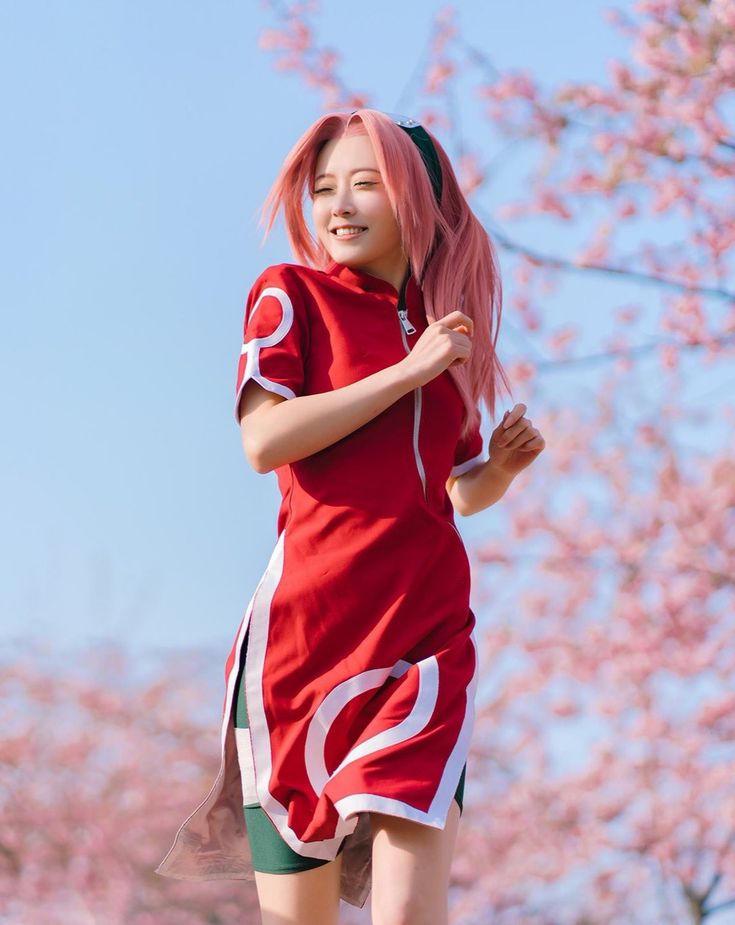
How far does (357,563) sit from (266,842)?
49 cm

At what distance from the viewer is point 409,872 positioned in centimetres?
196

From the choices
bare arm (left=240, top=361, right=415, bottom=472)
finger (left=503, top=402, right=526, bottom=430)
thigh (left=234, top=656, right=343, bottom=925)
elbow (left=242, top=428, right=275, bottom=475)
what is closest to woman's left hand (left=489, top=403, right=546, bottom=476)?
finger (left=503, top=402, right=526, bottom=430)

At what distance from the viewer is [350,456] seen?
215 centimetres

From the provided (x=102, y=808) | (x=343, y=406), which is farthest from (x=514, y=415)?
(x=102, y=808)

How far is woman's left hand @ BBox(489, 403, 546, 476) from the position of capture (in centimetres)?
239

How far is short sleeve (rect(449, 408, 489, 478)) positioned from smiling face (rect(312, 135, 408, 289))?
34 centimetres

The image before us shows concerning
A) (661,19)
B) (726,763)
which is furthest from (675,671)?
(661,19)

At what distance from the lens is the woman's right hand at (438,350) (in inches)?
79.4

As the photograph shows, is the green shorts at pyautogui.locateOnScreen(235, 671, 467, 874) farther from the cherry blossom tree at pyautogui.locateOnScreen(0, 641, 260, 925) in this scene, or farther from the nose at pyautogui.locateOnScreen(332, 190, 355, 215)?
the cherry blossom tree at pyautogui.locateOnScreen(0, 641, 260, 925)

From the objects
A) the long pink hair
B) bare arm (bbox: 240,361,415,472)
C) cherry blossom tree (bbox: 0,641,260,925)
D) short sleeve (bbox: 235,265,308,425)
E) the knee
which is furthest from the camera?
cherry blossom tree (bbox: 0,641,260,925)

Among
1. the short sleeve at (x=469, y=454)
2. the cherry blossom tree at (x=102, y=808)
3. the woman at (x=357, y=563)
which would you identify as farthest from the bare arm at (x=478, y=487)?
the cherry blossom tree at (x=102, y=808)

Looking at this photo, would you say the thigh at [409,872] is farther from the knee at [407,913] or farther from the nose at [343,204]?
the nose at [343,204]

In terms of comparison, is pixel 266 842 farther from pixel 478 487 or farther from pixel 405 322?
pixel 405 322

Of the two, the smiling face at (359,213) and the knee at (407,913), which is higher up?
the smiling face at (359,213)
